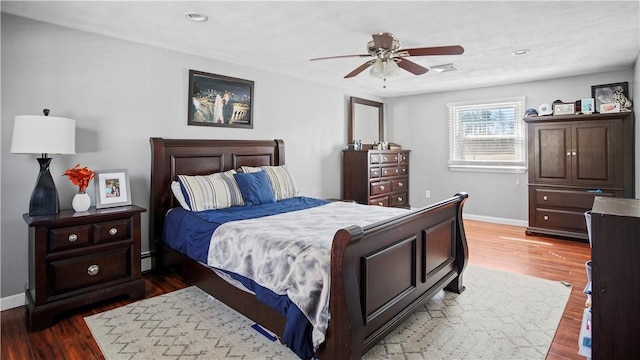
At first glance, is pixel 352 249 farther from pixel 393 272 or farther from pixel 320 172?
pixel 320 172

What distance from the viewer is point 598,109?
4.73 m

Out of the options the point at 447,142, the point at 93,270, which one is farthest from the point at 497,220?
the point at 93,270

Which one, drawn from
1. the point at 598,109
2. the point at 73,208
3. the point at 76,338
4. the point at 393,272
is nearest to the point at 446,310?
the point at 393,272

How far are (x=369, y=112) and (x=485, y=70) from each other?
226cm

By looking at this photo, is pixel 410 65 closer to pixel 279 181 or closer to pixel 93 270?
pixel 279 181

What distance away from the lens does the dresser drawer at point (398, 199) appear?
6188 millimetres

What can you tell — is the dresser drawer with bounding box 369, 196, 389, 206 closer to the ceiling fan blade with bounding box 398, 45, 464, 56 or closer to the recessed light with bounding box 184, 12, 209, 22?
the ceiling fan blade with bounding box 398, 45, 464, 56

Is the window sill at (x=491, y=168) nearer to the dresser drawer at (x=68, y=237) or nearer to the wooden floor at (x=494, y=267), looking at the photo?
the wooden floor at (x=494, y=267)

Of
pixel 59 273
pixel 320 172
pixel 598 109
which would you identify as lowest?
pixel 59 273

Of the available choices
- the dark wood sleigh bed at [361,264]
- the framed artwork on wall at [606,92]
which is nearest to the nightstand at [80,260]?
the dark wood sleigh bed at [361,264]

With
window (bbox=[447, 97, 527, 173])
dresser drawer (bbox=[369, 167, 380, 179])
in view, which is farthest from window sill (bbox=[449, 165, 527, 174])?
dresser drawer (bbox=[369, 167, 380, 179])

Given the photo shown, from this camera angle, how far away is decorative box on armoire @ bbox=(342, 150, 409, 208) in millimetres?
5605

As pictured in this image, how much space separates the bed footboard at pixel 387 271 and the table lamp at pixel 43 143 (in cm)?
232

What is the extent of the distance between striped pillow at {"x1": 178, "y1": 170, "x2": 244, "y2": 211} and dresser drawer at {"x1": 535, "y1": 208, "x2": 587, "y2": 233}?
425cm
